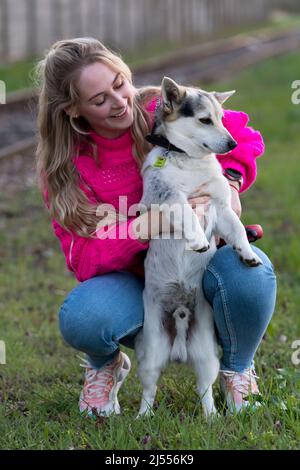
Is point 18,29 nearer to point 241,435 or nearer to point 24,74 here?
point 24,74

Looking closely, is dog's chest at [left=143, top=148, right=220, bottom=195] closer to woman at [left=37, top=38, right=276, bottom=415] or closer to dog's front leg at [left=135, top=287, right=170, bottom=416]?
woman at [left=37, top=38, right=276, bottom=415]

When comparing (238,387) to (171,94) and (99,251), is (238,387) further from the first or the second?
(171,94)

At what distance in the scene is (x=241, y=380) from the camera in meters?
3.49

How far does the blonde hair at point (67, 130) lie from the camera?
3.54 metres

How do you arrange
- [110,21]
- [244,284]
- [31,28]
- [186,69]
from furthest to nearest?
[110,21] → [31,28] → [186,69] → [244,284]

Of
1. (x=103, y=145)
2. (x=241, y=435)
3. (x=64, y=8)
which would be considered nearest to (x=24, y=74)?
(x=64, y=8)

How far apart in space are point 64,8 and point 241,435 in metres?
21.9

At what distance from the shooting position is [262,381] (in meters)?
3.62

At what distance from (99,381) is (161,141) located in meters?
1.08

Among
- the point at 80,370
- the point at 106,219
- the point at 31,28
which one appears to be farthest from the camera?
the point at 31,28

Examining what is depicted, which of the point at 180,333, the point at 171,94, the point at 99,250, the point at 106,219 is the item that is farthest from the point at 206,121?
the point at 180,333

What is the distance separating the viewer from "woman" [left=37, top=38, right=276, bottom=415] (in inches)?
134

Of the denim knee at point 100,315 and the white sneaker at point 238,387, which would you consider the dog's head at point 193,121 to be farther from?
the white sneaker at point 238,387

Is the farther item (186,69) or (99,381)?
(186,69)
